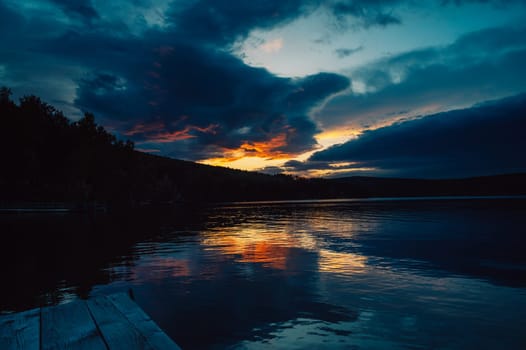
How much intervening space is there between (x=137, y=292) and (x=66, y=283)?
3.58 m

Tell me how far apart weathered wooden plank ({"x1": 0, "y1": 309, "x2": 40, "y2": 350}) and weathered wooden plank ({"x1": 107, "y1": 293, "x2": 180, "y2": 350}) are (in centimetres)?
131

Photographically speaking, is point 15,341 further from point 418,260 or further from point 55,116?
point 55,116

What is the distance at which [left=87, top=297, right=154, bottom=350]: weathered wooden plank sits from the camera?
475 centimetres

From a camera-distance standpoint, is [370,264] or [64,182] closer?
[370,264]

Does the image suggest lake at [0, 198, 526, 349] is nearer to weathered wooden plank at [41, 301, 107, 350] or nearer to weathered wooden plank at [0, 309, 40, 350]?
weathered wooden plank at [41, 301, 107, 350]

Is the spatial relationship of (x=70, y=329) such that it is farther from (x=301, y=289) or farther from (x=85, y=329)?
(x=301, y=289)

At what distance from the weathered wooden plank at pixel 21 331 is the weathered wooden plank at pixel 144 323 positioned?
1306mm

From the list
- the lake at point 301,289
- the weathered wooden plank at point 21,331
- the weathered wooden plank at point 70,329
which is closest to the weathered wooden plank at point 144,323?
the weathered wooden plank at point 70,329

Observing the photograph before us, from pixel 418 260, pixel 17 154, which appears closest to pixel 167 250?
pixel 418 260

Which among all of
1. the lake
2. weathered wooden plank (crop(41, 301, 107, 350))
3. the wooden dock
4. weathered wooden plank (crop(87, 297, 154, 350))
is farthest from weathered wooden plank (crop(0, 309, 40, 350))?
the lake

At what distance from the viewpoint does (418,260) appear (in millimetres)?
19391

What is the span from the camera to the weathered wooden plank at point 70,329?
15.8ft

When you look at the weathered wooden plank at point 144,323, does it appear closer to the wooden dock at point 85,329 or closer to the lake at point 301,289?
the wooden dock at point 85,329

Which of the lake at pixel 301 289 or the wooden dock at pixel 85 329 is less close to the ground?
the wooden dock at pixel 85 329
